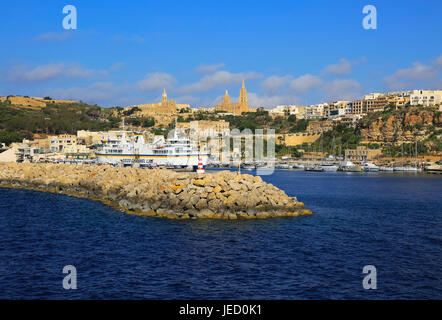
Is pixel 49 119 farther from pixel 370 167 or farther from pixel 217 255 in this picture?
pixel 217 255

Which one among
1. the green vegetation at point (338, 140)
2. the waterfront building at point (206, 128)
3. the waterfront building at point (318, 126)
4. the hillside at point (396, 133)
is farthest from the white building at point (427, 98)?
the waterfront building at point (206, 128)

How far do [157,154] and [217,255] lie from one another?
175 feet

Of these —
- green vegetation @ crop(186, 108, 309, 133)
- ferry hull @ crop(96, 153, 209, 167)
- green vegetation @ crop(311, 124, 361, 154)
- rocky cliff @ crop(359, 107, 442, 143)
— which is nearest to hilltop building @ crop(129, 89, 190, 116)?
green vegetation @ crop(186, 108, 309, 133)

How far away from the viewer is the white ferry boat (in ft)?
224

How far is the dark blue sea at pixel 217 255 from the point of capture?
13.0 m

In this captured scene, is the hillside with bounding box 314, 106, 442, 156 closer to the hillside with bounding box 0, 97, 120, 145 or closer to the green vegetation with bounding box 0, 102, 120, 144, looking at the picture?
the green vegetation with bounding box 0, 102, 120, 144

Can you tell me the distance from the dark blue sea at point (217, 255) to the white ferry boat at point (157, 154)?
40373mm

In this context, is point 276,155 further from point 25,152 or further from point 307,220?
point 307,220

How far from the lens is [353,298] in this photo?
1250 centimetres

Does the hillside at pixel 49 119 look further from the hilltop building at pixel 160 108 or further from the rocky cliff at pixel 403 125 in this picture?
the rocky cliff at pixel 403 125

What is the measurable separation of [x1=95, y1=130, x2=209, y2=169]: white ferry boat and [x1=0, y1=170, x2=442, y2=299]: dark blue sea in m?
40.4

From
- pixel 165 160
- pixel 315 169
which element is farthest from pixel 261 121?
pixel 165 160

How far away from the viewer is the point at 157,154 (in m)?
69.1
